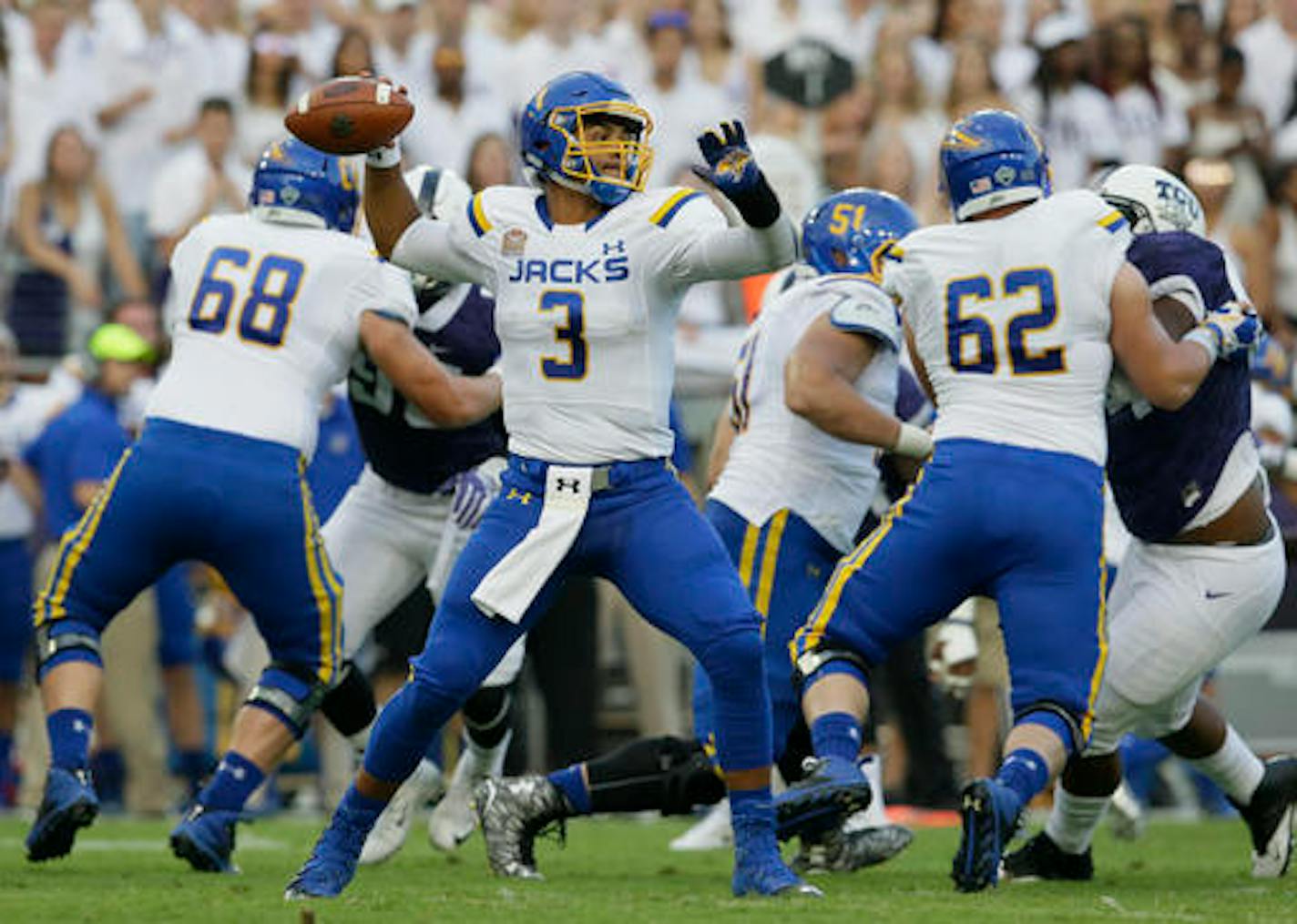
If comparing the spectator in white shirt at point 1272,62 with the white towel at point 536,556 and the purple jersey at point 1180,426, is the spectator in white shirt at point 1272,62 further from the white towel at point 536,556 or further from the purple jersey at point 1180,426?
the white towel at point 536,556

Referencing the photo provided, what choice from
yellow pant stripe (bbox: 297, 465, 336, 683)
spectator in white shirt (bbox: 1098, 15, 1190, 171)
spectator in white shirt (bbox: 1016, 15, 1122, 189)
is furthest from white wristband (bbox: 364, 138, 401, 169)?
spectator in white shirt (bbox: 1098, 15, 1190, 171)

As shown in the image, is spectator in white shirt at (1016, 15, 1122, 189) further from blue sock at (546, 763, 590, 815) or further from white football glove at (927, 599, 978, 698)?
blue sock at (546, 763, 590, 815)

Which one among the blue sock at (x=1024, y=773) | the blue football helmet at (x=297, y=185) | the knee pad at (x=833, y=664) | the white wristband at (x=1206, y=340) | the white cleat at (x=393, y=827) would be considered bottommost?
the white cleat at (x=393, y=827)

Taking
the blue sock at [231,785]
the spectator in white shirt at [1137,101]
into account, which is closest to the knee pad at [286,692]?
the blue sock at [231,785]

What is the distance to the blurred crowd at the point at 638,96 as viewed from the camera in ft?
45.9

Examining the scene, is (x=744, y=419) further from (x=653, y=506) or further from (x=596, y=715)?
(x=596, y=715)

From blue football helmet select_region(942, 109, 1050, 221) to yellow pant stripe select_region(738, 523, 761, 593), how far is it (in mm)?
1418

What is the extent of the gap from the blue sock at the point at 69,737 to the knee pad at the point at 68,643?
154 millimetres

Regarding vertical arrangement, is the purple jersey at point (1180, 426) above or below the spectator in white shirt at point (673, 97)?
below

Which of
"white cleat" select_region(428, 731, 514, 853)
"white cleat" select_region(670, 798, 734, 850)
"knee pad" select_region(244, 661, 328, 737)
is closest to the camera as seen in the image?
"knee pad" select_region(244, 661, 328, 737)

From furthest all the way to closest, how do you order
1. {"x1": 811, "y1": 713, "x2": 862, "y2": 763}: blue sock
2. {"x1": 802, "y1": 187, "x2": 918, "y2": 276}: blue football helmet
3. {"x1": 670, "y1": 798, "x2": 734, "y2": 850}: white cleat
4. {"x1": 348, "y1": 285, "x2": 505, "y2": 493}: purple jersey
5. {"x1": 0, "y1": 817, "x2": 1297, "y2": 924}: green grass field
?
{"x1": 670, "y1": 798, "x2": 734, "y2": 850}: white cleat < {"x1": 348, "y1": 285, "x2": 505, "y2": 493}: purple jersey < {"x1": 802, "y1": 187, "x2": 918, "y2": 276}: blue football helmet < {"x1": 811, "y1": 713, "x2": 862, "y2": 763}: blue sock < {"x1": 0, "y1": 817, "x2": 1297, "y2": 924}: green grass field

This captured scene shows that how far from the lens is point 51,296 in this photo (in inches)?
556

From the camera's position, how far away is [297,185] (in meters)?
8.23

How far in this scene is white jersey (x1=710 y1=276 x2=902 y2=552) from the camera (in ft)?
27.2
